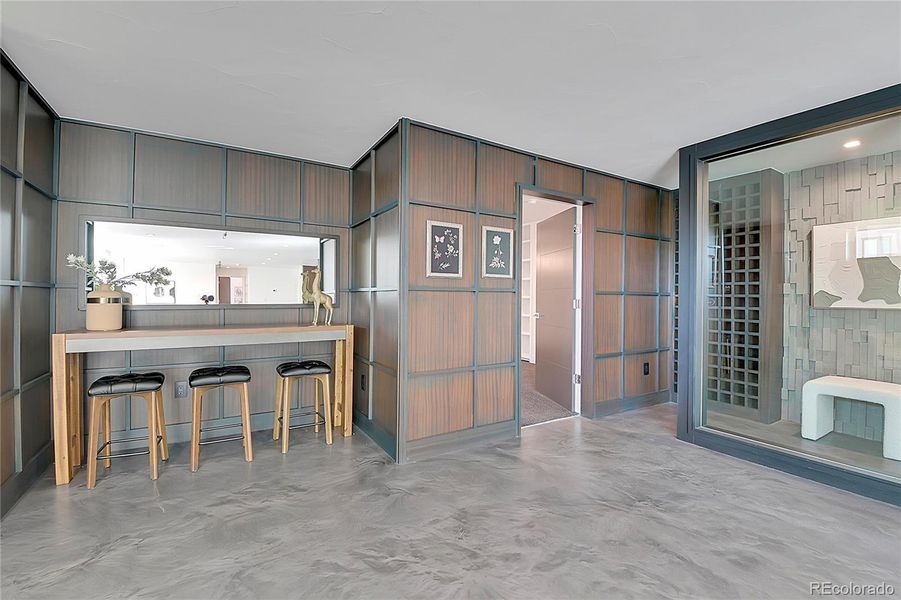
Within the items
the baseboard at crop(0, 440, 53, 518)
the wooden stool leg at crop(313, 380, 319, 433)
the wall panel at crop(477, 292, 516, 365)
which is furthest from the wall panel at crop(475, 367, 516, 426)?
the baseboard at crop(0, 440, 53, 518)

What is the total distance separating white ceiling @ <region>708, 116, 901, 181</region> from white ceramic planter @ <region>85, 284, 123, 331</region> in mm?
5155

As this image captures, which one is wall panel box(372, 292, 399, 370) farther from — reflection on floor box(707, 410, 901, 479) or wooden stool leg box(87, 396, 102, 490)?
reflection on floor box(707, 410, 901, 479)

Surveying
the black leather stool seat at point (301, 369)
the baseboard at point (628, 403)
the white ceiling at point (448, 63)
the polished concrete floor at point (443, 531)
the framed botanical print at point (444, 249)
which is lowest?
the polished concrete floor at point (443, 531)

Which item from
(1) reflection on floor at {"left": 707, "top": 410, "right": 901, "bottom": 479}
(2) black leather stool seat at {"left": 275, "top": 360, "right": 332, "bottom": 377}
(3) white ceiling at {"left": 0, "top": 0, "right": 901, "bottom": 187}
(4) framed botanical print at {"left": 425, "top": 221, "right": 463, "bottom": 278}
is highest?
(3) white ceiling at {"left": 0, "top": 0, "right": 901, "bottom": 187}

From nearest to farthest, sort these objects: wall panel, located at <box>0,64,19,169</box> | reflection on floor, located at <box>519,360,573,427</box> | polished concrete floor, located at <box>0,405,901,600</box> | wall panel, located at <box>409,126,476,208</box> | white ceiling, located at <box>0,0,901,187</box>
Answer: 1. polished concrete floor, located at <box>0,405,901,600</box>
2. white ceiling, located at <box>0,0,901,187</box>
3. wall panel, located at <box>0,64,19,169</box>
4. wall panel, located at <box>409,126,476,208</box>
5. reflection on floor, located at <box>519,360,573,427</box>

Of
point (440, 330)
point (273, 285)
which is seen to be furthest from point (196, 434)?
point (440, 330)

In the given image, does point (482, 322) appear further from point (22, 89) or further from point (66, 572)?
point (22, 89)

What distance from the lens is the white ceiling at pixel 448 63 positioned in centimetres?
199

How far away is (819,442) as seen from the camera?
3055 millimetres

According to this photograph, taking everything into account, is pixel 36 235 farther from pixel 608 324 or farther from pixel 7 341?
pixel 608 324

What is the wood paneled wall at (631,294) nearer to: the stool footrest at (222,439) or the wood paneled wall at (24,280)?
the stool footrest at (222,439)

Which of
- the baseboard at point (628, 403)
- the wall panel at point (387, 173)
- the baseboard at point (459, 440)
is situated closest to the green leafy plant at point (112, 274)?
the wall panel at point (387, 173)

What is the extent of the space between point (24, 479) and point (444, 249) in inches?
128

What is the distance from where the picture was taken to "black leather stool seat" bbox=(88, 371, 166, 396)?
2750 millimetres
